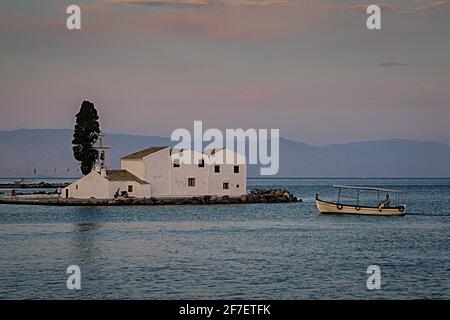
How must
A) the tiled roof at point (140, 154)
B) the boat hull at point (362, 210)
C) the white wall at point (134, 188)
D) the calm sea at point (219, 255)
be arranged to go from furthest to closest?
1. the tiled roof at point (140, 154)
2. the white wall at point (134, 188)
3. the boat hull at point (362, 210)
4. the calm sea at point (219, 255)

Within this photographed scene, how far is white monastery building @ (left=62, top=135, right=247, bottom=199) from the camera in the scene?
56.1m

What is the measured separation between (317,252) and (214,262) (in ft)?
15.9

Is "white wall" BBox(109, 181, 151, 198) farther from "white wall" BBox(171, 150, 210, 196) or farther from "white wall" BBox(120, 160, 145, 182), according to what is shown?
"white wall" BBox(171, 150, 210, 196)

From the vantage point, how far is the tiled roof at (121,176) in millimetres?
55906

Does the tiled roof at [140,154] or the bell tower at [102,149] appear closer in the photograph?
the tiled roof at [140,154]

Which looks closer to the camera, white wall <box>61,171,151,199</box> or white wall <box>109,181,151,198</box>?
white wall <box>61,171,151,199</box>

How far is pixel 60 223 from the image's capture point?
45.2 meters

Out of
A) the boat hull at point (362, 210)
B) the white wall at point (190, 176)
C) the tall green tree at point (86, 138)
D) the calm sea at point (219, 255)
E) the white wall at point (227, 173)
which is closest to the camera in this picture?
the calm sea at point (219, 255)

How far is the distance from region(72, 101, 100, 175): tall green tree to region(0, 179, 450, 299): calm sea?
1141 cm

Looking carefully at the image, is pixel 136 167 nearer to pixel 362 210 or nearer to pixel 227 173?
pixel 227 173

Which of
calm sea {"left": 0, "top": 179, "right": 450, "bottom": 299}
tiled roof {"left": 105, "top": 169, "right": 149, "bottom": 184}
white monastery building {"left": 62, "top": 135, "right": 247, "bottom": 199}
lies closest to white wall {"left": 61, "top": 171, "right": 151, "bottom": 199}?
white monastery building {"left": 62, "top": 135, "right": 247, "bottom": 199}

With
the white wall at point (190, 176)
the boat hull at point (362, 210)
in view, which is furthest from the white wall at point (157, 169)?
the boat hull at point (362, 210)

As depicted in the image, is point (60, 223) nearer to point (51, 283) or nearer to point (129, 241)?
point (129, 241)

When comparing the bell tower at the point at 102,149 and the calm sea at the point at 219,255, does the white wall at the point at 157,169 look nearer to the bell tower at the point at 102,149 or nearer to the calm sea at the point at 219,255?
the calm sea at the point at 219,255
